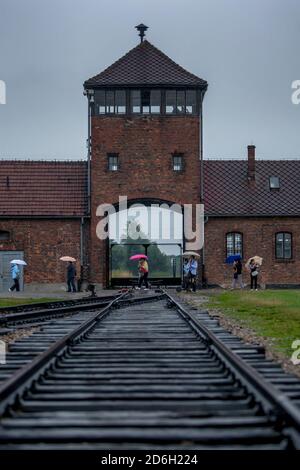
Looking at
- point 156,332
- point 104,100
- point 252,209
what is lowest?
point 156,332

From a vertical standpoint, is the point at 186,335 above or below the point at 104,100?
below

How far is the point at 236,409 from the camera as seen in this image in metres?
5.24

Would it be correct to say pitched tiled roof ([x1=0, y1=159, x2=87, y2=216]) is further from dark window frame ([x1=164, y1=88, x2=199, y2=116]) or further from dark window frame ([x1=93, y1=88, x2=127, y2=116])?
dark window frame ([x1=164, y1=88, x2=199, y2=116])

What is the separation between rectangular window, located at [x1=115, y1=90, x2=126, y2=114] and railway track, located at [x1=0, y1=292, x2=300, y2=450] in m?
31.2

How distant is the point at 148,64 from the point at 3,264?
1255 centimetres

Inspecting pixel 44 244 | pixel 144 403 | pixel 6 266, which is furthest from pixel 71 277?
pixel 144 403

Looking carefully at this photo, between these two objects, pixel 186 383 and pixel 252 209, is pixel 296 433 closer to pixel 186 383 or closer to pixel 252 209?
pixel 186 383

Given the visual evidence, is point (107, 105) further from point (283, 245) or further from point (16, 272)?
point (283, 245)

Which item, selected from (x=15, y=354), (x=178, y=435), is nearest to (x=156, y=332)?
(x=15, y=354)

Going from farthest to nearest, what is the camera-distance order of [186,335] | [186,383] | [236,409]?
[186,335] < [186,383] < [236,409]

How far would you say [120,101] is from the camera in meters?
39.1

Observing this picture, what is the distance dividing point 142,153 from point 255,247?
744cm

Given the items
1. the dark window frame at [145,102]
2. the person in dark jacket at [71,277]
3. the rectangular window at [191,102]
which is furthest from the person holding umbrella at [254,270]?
the dark window frame at [145,102]

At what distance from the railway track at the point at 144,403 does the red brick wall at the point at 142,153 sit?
100.0 feet
